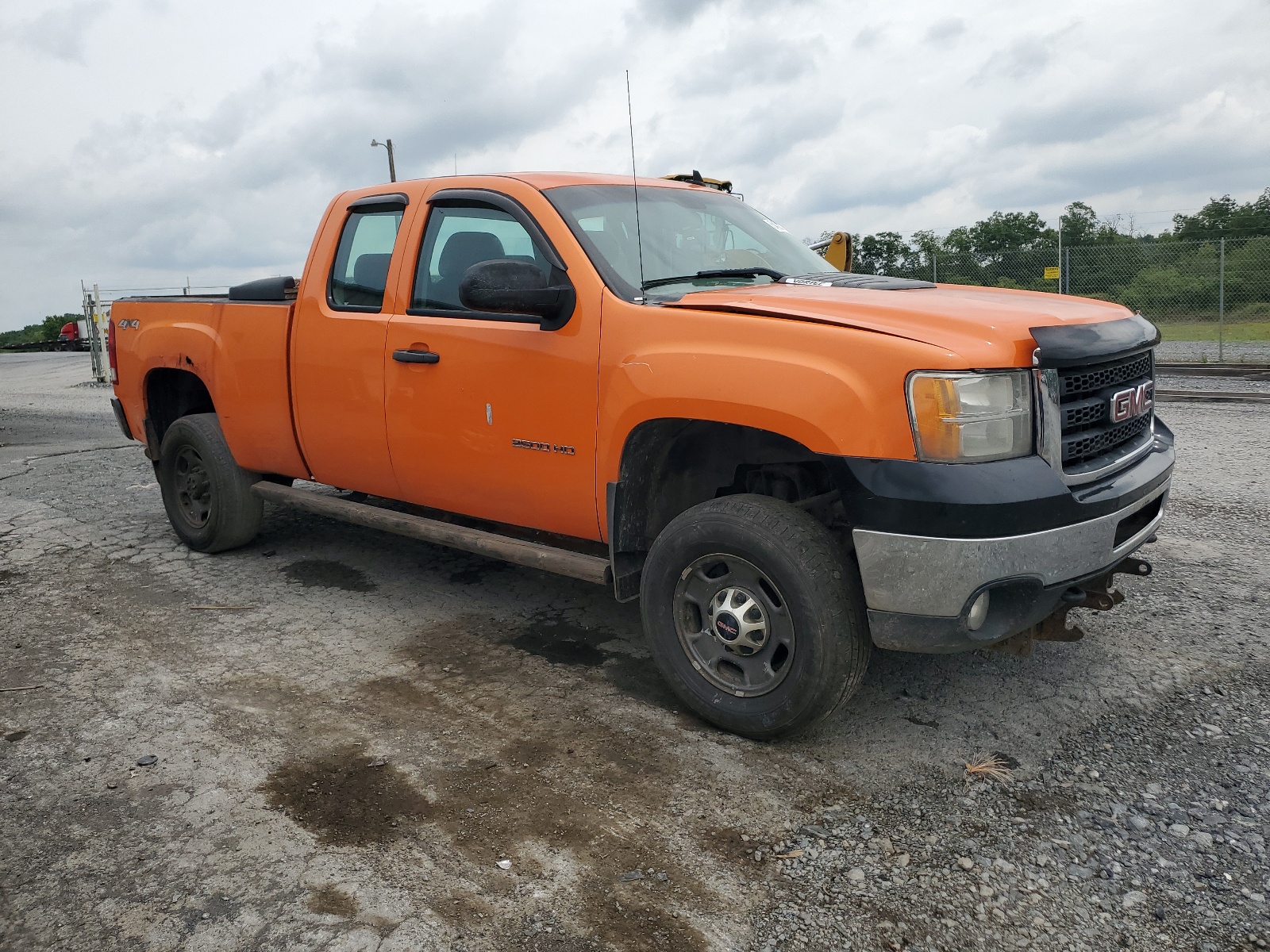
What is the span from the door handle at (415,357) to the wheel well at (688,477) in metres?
1.07

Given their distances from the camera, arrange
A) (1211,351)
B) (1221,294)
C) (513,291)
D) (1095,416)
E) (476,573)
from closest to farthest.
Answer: (1095,416) → (513,291) → (476,573) → (1221,294) → (1211,351)

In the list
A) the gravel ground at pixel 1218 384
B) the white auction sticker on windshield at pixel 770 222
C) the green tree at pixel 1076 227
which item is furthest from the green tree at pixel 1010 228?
the white auction sticker on windshield at pixel 770 222

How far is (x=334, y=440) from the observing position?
4906 millimetres

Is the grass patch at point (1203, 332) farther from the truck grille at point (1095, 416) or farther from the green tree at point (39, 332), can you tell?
the green tree at point (39, 332)

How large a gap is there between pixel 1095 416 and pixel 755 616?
4.32ft

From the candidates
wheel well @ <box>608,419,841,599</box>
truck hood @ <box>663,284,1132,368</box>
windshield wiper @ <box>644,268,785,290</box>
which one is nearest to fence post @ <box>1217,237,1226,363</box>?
truck hood @ <box>663,284,1132,368</box>

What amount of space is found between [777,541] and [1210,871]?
1457mm

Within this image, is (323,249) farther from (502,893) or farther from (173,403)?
(502,893)

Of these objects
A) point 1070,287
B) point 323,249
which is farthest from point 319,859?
point 1070,287

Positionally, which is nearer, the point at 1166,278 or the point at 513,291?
the point at 513,291

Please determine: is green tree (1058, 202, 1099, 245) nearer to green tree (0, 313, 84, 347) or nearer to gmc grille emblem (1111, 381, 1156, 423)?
gmc grille emblem (1111, 381, 1156, 423)

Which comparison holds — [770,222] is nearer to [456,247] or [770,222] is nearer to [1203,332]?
[456,247]

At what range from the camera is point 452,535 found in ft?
14.6

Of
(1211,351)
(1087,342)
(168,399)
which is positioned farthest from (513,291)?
(1211,351)
